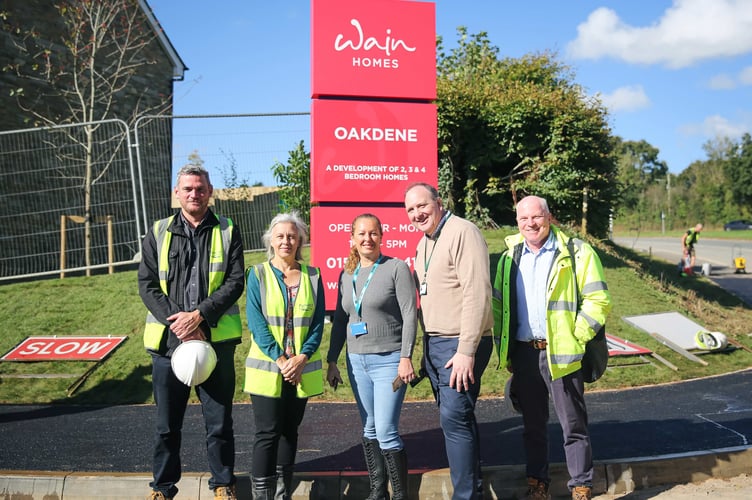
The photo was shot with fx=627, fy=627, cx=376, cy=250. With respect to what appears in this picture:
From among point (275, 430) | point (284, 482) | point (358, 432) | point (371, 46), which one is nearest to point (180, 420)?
point (275, 430)

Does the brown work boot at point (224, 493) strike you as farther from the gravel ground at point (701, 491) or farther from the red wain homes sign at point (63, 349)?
the red wain homes sign at point (63, 349)

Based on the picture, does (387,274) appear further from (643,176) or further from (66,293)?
(643,176)

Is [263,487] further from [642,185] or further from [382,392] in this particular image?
[642,185]

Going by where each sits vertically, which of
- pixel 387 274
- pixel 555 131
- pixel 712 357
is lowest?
pixel 712 357

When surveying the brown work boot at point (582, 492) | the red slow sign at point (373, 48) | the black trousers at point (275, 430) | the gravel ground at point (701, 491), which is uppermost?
the red slow sign at point (373, 48)

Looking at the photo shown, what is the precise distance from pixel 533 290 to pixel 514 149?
1150 cm

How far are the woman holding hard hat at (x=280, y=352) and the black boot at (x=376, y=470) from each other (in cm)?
47

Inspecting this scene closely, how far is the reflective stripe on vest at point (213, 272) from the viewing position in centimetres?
388

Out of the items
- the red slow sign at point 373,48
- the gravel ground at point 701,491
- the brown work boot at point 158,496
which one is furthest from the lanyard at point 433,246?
the red slow sign at point 373,48

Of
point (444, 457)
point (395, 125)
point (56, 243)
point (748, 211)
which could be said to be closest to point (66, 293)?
point (56, 243)

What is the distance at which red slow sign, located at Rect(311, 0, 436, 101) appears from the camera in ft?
23.9

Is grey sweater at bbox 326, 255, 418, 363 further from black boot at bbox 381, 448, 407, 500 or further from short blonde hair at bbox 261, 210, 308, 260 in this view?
black boot at bbox 381, 448, 407, 500

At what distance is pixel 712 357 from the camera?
349 inches

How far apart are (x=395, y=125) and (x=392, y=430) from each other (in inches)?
176
